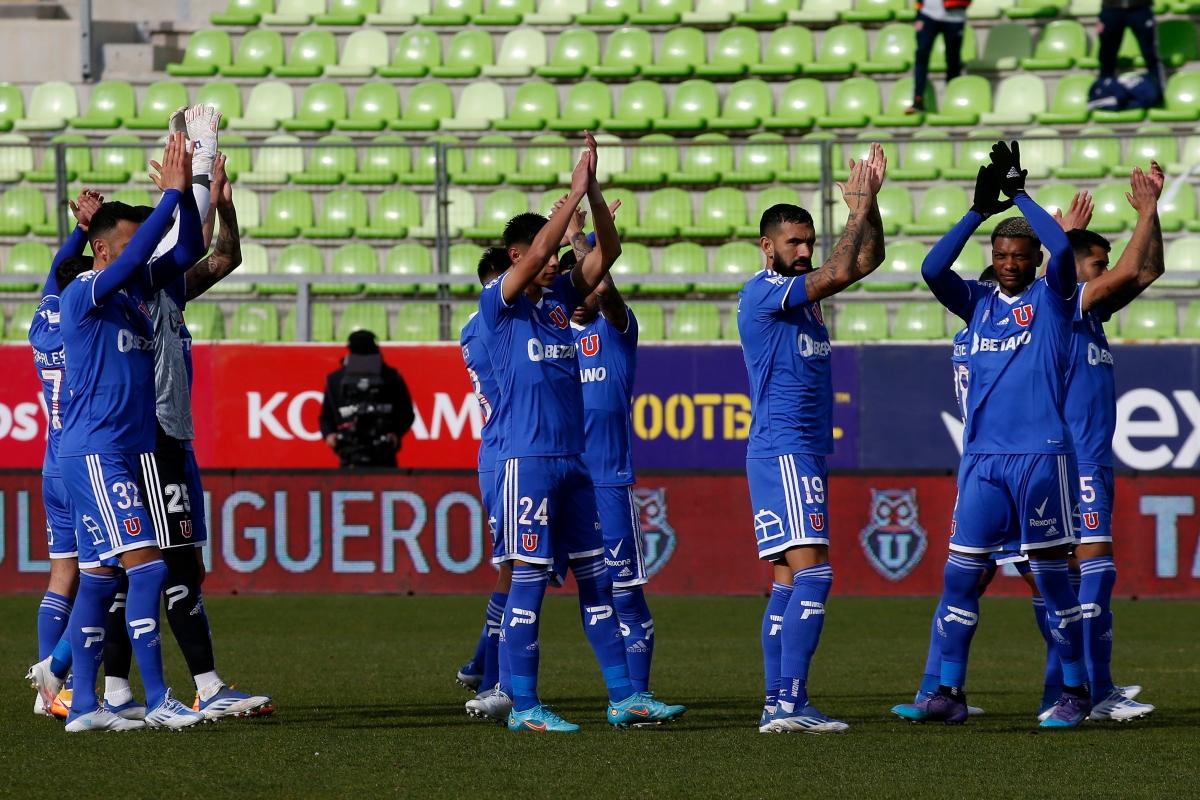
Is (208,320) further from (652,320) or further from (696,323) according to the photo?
(696,323)

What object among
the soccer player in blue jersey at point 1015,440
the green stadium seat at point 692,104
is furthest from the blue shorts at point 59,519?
the green stadium seat at point 692,104

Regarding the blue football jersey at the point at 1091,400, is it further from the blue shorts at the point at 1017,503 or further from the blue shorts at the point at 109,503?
the blue shorts at the point at 109,503

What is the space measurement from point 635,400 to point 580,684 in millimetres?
7610

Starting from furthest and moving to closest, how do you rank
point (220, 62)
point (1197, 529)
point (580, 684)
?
point (220, 62)
point (1197, 529)
point (580, 684)

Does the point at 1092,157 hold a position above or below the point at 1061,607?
above

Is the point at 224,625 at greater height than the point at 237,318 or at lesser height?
lesser

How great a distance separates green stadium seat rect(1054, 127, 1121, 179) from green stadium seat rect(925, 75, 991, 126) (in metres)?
2.20

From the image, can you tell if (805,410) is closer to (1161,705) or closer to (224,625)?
(1161,705)

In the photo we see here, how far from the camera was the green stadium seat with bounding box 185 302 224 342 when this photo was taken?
17359 mm

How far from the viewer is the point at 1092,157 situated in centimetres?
1756

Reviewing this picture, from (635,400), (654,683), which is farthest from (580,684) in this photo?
(635,400)

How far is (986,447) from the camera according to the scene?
7.41 metres

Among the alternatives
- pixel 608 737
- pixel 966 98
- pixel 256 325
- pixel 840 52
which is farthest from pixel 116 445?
pixel 840 52

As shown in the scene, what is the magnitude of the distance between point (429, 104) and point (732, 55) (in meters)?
3.99
